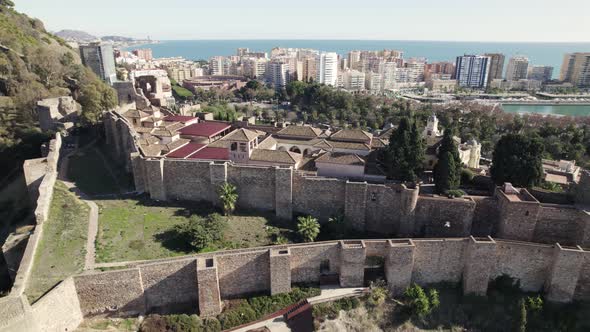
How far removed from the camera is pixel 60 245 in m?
17.9

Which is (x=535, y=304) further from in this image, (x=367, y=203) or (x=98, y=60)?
(x=98, y=60)

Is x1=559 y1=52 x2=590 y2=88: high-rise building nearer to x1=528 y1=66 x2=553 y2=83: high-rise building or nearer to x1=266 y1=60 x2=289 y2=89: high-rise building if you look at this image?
x1=528 y1=66 x2=553 y2=83: high-rise building

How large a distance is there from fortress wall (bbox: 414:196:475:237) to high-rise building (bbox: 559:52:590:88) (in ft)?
408

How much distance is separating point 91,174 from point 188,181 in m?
7.62

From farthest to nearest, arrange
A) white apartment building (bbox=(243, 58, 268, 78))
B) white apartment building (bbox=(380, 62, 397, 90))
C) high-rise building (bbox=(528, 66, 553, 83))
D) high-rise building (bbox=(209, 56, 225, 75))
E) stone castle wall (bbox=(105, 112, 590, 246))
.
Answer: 1. high-rise building (bbox=(209, 56, 225, 75))
2. high-rise building (bbox=(528, 66, 553, 83))
3. white apartment building (bbox=(243, 58, 268, 78))
4. white apartment building (bbox=(380, 62, 397, 90))
5. stone castle wall (bbox=(105, 112, 590, 246))

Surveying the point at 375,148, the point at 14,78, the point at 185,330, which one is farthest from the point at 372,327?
the point at 14,78

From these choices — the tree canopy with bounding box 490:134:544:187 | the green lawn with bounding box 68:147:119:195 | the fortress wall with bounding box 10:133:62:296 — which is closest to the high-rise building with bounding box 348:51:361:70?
the green lawn with bounding box 68:147:119:195

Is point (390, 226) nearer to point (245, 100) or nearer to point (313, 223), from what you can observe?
point (313, 223)

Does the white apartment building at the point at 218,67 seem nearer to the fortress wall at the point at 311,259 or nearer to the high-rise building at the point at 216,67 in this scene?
the high-rise building at the point at 216,67

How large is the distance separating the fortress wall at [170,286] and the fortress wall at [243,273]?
1.26 m

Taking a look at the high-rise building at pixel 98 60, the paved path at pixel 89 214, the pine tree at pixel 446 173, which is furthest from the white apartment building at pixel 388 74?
the paved path at pixel 89 214

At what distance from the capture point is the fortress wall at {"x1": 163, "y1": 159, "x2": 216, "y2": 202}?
74.7 feet

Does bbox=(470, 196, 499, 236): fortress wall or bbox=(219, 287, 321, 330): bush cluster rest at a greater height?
bbox=(470, 196, 499, 236): fortress wall

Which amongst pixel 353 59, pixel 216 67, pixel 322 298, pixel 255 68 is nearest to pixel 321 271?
pixel 322 298
